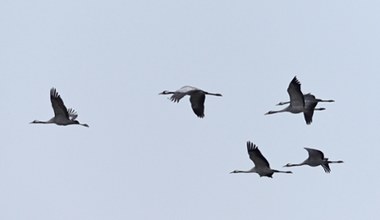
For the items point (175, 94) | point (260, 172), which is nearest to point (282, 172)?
point (260, 172)

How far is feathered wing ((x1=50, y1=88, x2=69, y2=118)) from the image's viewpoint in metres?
43.2

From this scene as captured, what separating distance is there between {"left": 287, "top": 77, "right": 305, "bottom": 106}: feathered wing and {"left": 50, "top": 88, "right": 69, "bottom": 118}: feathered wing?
682 centimetres

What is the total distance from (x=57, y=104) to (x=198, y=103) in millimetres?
4584

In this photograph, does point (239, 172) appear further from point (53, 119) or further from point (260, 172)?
point (53, 119)

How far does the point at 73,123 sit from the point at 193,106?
398cm

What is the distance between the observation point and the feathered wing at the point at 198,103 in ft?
148

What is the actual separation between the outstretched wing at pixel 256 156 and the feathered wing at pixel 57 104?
554 centimetres

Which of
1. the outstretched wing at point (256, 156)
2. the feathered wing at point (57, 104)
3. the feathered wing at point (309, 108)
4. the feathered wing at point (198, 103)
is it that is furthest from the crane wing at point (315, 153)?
the feathered wing at point (57, 104)

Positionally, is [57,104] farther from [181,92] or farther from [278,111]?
[278,111]

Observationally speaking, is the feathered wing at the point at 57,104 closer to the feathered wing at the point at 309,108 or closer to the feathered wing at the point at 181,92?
the feathered wing at the point at 181,92

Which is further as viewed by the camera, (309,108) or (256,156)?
(309,108)

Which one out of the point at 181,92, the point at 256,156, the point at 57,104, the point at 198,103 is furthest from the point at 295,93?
the point at 57,104

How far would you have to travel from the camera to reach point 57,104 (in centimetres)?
4362

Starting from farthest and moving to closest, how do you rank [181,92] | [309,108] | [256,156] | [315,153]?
[309,108] < [315,153] < [181,92] < [256,156]
